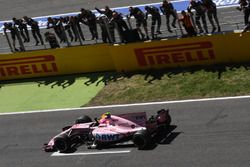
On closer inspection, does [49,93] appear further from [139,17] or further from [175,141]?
[175,141]

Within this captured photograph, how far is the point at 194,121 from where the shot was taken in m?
17.7

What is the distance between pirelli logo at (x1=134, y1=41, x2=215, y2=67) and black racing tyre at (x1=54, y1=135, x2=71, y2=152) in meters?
7.76

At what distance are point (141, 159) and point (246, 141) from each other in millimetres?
2912

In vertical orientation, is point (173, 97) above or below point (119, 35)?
below

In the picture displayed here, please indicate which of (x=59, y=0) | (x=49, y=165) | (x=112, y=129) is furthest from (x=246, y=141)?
(x=59, y=0)

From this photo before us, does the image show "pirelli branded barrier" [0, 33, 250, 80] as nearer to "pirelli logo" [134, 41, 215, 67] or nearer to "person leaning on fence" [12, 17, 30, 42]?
"pirelli logo" [134, 41, 215, 67]

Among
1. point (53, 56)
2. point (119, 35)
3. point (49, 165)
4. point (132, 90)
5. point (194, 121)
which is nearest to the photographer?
point (49, 165)

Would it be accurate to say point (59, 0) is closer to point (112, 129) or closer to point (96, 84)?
point (96, 84)

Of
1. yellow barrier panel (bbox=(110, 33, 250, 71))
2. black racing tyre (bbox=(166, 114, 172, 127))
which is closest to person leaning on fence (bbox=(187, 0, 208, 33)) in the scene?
yellow barrier panel (bbox=(110, 33, 250, 71))

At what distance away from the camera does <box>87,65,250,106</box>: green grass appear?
20.6m

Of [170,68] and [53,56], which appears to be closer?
[170,68]

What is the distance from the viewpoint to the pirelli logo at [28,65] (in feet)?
87.5

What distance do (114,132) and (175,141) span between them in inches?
71.1

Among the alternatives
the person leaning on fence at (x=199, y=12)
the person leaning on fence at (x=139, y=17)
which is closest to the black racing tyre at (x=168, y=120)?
the person leaning on fence at (x=199, y=12)
